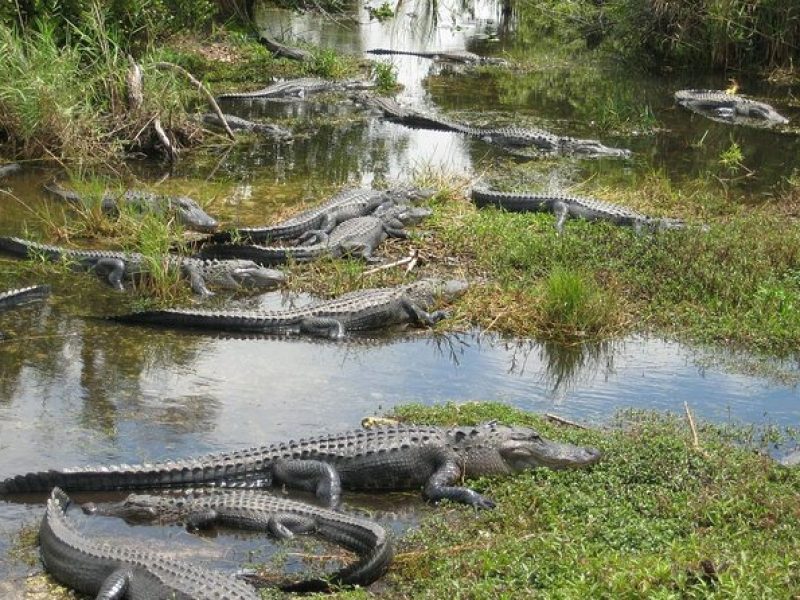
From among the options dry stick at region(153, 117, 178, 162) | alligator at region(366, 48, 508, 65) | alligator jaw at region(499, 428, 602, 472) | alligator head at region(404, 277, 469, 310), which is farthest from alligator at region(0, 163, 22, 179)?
alligator at region(366, 48, 508, 65)

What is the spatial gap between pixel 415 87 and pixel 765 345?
12102 millimetres

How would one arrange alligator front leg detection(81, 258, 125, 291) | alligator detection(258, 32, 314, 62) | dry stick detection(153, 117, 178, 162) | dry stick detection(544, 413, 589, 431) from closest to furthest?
dry stick detection(544, 413, 589, 431) < alligator front leg detection(81, 258, 125, 291) < dry stick detection(153, 117, 178, 162) < alligator detection(258, 32, 314, 62)

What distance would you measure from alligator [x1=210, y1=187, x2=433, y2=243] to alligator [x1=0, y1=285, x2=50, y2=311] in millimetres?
1703

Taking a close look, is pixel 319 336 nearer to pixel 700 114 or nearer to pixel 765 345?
pixel 765 345

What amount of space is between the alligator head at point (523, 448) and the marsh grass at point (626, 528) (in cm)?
6

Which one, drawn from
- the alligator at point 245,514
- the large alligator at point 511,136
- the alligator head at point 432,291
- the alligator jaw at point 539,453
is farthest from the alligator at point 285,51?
the alligator at point 245,514

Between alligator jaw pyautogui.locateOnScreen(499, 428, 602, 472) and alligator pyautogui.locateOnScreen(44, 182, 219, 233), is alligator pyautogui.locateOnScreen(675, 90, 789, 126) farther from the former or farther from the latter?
alligator jaw pyautogui.locateOnScreen(499, 428, 602, 472)

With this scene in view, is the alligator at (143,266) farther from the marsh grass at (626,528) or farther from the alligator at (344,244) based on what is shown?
the marsh grass at (626,528)

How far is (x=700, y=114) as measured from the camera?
17.6 meters

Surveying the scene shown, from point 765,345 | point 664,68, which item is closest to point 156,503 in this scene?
point 765,345

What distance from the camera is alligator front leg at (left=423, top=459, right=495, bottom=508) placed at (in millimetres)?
5895

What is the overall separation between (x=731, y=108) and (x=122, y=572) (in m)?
14.7

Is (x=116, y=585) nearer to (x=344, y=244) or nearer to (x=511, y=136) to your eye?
(x=344, y=244)

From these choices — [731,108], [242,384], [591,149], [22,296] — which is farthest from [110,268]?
[731,108]
